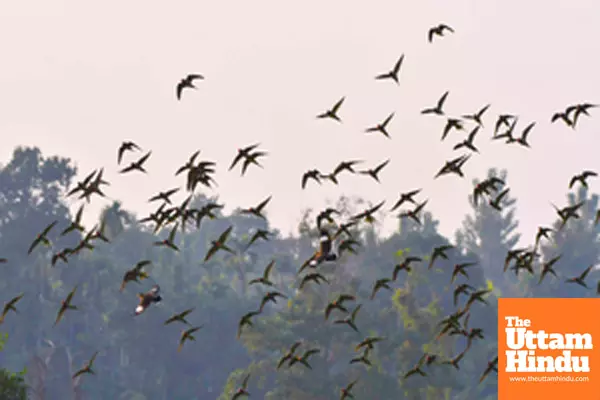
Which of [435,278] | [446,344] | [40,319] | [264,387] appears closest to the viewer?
[446,344]

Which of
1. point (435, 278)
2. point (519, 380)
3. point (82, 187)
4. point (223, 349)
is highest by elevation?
point (435, 278)

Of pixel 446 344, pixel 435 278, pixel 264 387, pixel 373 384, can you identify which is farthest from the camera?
pixel 435 278

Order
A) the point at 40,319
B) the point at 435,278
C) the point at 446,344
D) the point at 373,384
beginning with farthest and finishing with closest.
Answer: the point at 435,278, the point at 40,319, the point at 446,344, the point at 373,384

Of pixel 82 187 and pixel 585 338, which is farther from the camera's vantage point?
pixel 585 338

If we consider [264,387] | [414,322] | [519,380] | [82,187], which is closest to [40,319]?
[264,387]

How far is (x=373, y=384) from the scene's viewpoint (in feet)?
341

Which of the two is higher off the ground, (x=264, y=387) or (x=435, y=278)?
(x=435, y=278)

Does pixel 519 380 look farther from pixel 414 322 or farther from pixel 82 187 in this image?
pixel 82 187

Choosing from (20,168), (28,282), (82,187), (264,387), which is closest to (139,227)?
(20,168)

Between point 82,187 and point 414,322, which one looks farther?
point 414,322

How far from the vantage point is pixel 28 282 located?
451 feet

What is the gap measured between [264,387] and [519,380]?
38.0 m

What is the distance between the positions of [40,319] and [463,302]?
48562mm

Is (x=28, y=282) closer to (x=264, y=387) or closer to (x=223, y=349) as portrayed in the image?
(x=223, y=349)
